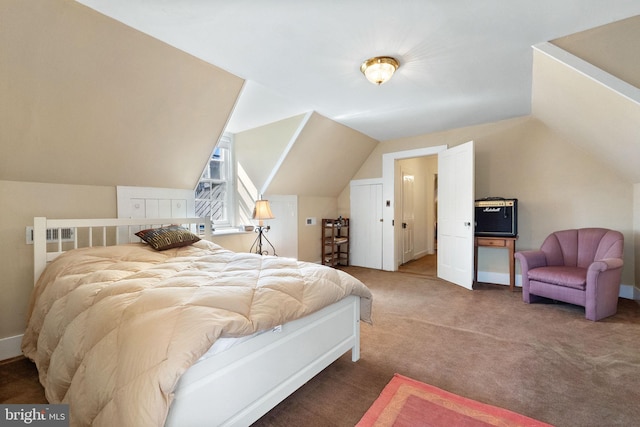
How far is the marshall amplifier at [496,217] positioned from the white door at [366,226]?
164 cm

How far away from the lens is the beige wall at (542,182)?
330cm

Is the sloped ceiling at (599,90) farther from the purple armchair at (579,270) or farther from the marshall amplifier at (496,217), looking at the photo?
the marshall amplifier at (496,217)

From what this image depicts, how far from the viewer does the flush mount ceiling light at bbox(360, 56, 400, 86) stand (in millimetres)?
2303

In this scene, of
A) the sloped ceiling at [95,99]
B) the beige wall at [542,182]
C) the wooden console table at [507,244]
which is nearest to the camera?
the sloped ceiling at [95,99]

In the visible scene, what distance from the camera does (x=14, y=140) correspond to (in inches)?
79.3

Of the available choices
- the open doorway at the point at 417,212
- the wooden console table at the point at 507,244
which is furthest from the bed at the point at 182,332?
the open doorway at the point at 417,212

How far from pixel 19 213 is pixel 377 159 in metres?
4.66

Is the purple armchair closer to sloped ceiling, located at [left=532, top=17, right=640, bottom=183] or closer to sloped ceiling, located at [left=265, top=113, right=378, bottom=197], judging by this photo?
sloped ceiling, located at [left=532, top=17, right=640, bottom=183]

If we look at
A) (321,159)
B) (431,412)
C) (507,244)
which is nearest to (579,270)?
(507,244)

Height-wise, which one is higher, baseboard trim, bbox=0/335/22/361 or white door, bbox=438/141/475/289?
white door, bbox=438/141/475/289

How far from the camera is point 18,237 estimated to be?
220cm

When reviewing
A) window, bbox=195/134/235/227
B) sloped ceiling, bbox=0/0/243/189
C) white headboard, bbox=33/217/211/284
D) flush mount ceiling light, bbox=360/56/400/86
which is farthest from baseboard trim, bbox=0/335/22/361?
flush mount ceiling light, bbox=360/56/400/86

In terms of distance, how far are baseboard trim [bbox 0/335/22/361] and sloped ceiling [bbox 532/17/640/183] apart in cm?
476

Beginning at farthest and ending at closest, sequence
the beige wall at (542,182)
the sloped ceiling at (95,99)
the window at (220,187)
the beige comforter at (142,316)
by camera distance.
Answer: the window at (220,187) → the beige wall at (542,182) → the sloped ceiling at (95,99) → the beige comforter at (142,316)
